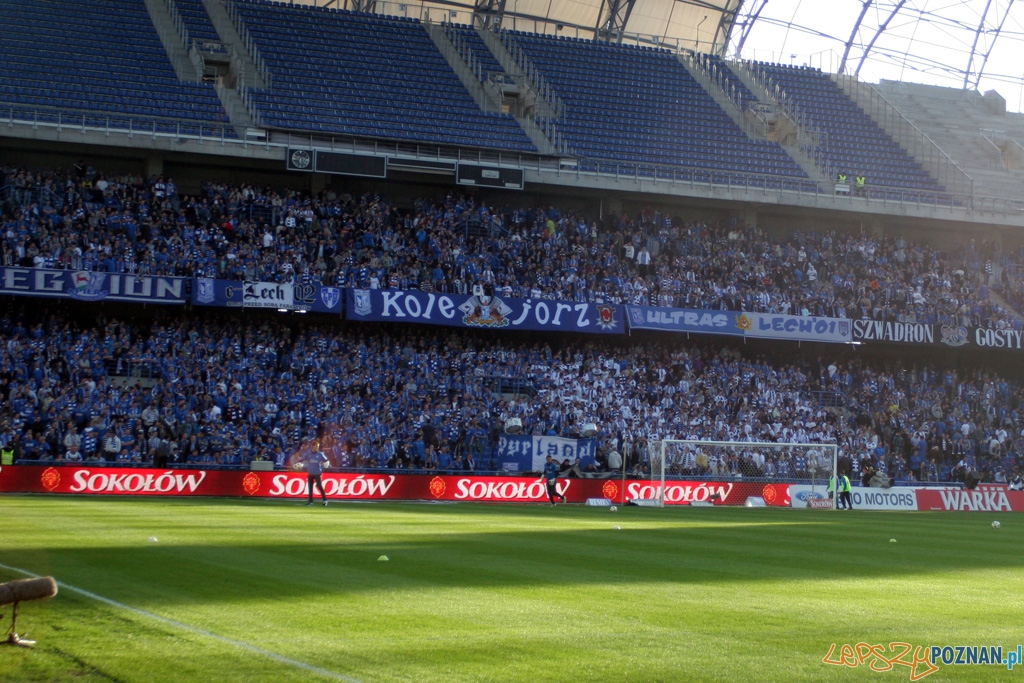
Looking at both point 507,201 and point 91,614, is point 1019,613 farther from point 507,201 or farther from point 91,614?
point 507,201

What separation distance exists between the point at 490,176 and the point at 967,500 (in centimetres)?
2200

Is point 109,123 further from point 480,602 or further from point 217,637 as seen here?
point 217,637

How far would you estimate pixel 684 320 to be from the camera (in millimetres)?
46125

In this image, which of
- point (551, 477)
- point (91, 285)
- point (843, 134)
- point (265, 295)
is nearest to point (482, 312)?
point (265, 295)

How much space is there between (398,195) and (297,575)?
119 ft

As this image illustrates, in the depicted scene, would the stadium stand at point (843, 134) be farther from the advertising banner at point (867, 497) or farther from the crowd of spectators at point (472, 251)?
the advertising banner at point (867, 497)

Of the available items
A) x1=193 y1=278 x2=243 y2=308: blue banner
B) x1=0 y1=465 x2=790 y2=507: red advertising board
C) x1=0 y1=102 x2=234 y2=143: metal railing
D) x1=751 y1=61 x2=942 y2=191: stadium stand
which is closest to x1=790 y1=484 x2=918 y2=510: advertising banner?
x1=0 y1=465 x2=790 y2=507: red advertising board

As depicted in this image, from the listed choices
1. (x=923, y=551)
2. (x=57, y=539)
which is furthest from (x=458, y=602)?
(x=923, y=551)

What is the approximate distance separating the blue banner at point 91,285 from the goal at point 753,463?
58.2 feet

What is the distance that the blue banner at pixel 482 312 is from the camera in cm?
4212

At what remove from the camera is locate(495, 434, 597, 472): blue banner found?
131 ft

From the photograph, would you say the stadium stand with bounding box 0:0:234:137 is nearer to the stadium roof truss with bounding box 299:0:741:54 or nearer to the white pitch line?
the stadium roof truss with bounding box 299:0:741:54

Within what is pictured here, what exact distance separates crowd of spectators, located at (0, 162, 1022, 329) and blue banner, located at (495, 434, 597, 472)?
292 inches

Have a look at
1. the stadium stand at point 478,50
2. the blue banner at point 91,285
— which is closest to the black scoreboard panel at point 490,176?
the stadium stand at point 478,50
